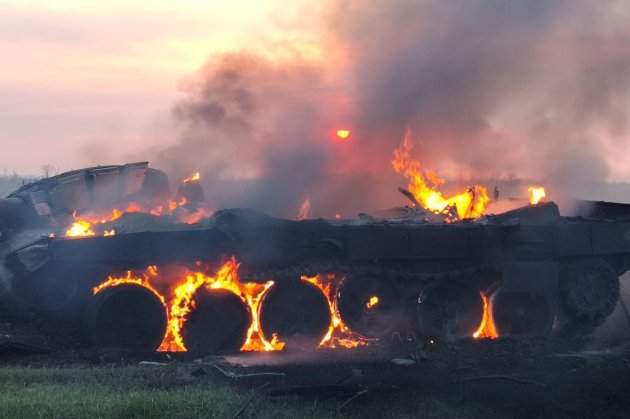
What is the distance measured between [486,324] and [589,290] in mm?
2503

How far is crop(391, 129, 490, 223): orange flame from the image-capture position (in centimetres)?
1662

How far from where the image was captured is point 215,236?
43.5ft

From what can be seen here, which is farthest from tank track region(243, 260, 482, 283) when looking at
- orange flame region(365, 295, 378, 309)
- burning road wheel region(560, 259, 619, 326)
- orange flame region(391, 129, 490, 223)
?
burning road wheel region(560, 259, 619, 326)

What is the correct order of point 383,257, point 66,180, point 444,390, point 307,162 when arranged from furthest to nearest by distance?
point 307,162 < point 66,180 < point 383,257 < point 444,390

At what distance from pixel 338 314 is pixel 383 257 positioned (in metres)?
1.48

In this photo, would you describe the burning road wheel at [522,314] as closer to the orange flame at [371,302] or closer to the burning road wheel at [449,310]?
the burning road wheel at [449,310]

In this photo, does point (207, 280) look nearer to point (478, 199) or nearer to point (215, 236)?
point (215, 236)

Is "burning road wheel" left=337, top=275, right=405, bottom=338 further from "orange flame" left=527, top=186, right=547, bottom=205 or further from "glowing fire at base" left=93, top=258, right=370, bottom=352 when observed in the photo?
"orange flame" left=527, top=186, right=547, bottom=205

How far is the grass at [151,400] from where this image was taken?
7.70m

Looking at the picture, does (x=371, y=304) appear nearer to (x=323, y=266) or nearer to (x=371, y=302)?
(x=371, y=302)

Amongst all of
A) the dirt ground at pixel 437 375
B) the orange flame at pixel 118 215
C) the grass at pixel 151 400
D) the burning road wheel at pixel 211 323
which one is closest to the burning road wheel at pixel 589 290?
the dirt ground at pixel 437 375

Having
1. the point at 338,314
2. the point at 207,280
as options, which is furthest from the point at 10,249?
the point at 338,314

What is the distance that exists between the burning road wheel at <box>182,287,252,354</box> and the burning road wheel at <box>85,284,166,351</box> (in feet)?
1.91

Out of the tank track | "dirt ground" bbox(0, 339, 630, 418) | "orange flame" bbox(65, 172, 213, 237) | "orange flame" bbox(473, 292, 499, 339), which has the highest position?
"orange flame" bbox(65, 172, 213, 237)
